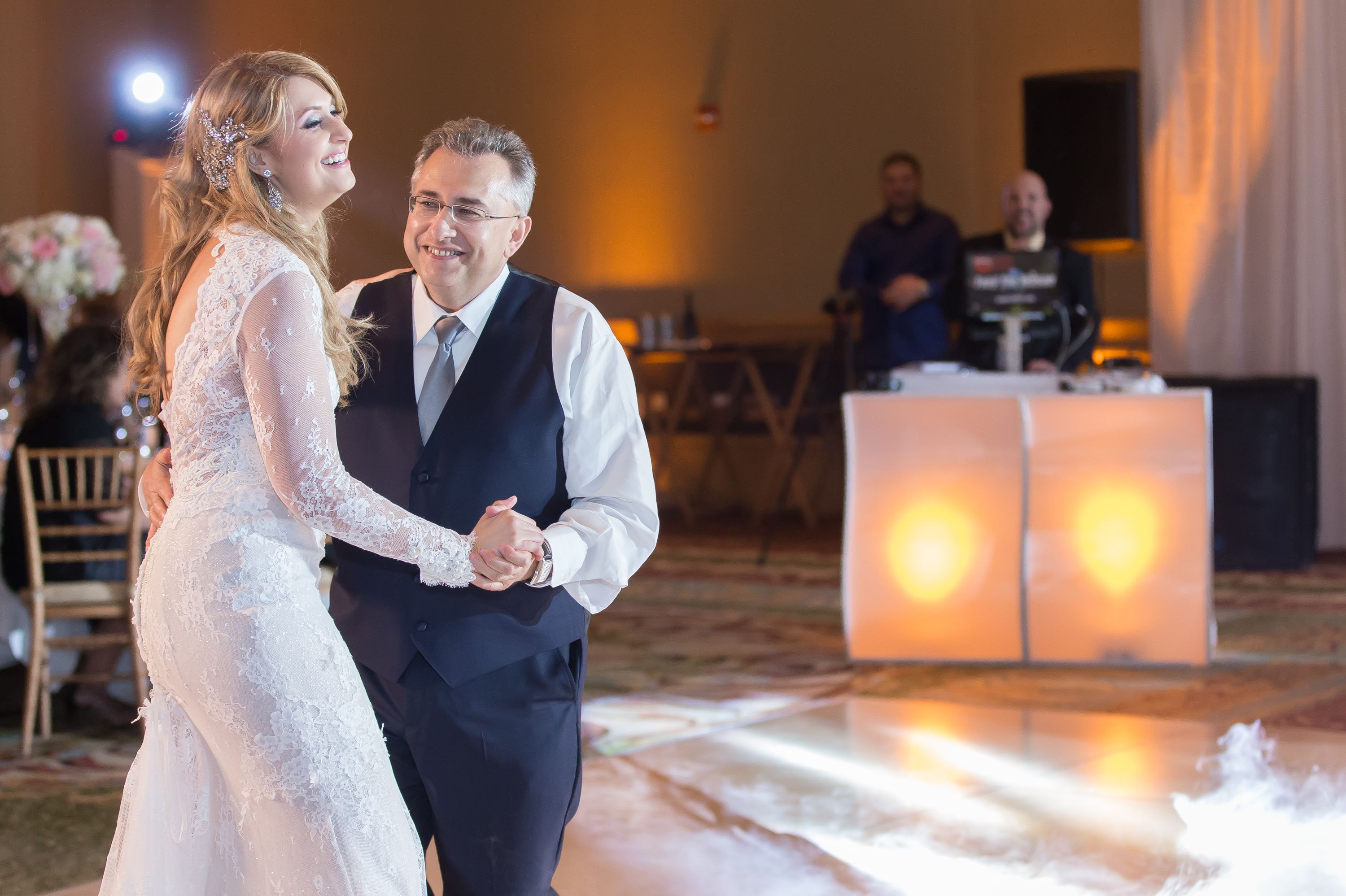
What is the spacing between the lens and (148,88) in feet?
26.9

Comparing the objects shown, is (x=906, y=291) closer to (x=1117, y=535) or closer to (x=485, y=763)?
(x=1117, y=535)

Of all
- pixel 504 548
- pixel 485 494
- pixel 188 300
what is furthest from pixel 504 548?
pixel 188 300

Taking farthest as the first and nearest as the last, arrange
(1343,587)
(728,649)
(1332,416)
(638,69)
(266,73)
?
(638,69)
(1332,416)
(1343,587)
(728,649)
(266,73)

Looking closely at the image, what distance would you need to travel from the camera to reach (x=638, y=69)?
935 centimetres

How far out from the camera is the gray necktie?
170 centimetres

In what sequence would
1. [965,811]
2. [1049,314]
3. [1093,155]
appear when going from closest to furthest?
1. [965,811]
2. [1049,314]
3. [1093,155]

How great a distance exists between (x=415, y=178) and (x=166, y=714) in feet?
2.39

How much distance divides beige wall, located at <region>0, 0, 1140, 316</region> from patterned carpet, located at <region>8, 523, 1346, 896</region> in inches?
145

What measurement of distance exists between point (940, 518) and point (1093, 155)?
10.2 feet

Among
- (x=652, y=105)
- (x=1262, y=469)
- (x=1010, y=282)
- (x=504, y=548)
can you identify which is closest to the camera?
(x=504, y=548)

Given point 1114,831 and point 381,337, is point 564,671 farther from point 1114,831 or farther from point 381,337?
point 1114,831

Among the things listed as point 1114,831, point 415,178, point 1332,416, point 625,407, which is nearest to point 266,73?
point 415,178

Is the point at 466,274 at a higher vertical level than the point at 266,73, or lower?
lower

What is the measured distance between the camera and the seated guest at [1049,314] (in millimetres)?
4852
